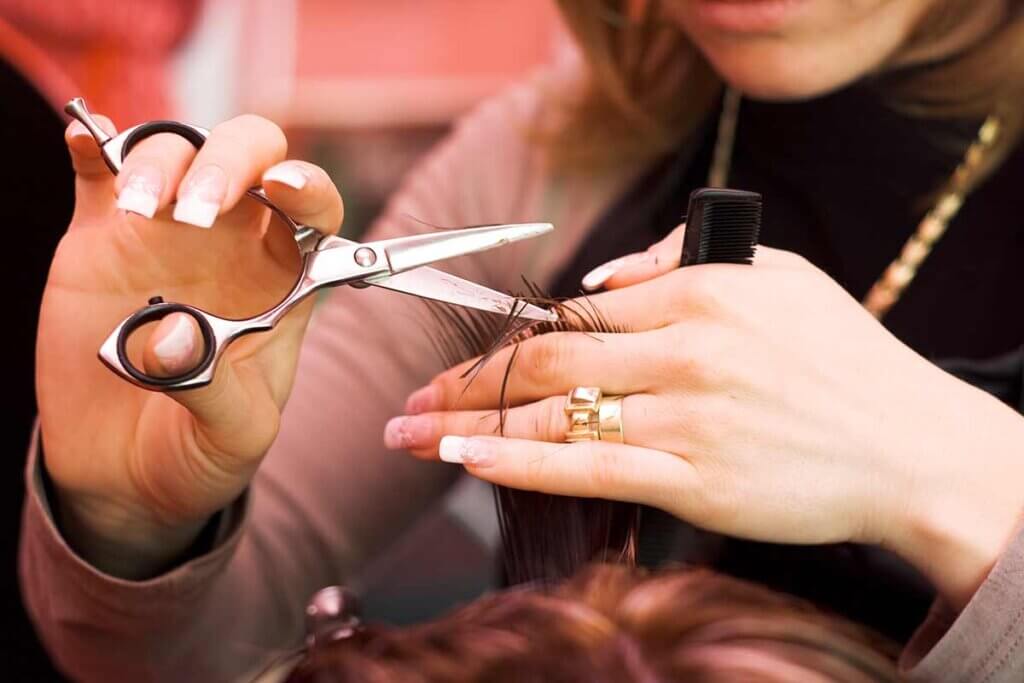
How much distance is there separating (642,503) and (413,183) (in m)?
0.45

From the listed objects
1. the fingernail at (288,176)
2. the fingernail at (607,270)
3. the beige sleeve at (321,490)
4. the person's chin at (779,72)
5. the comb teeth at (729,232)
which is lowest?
the beige sleeve at (321,490)

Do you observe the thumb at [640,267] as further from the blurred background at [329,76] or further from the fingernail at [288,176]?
the blurred background at [329,76]

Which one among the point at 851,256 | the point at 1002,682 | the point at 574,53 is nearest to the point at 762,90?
the point at 851,256

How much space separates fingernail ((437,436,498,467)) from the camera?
41cm

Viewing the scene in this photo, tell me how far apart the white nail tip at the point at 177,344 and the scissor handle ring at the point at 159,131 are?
0.29 feet

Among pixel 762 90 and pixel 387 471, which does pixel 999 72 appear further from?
pixel 387 471

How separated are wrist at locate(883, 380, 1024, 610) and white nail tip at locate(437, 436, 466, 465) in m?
0.20

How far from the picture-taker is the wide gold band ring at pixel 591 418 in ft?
1.37

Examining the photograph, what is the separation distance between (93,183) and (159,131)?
5 centimetres

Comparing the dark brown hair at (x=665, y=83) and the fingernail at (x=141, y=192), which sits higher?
the dark brown hair at (x=665, y=83)

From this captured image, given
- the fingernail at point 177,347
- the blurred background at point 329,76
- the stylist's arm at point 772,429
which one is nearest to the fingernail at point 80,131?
the fingernail at point 177,347

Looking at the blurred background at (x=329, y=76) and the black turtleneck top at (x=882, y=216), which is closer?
the black turtleneck top at (x=882, y=216)

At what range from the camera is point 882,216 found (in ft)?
2.05

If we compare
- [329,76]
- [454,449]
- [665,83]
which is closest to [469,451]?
[454,449]
